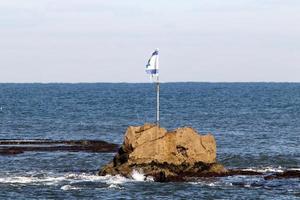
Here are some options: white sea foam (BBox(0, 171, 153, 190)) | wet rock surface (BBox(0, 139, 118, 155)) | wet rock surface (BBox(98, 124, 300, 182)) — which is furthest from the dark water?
wet rock surface (BBox(0, 139, 118, 155))

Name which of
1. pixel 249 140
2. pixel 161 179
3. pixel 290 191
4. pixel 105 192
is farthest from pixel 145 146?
pixel 249 140

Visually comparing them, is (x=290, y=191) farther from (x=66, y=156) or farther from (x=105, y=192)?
(x=66, y=156)

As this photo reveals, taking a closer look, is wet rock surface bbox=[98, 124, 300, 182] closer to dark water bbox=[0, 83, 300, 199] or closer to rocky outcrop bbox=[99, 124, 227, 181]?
rocky outcrop bbox=[99, 124, 227, 181]

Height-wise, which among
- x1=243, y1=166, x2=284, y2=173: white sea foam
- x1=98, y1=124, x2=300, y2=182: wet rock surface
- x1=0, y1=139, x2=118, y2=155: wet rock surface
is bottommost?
x1=243, y1=166, x2=284, y2=173: white sea foam

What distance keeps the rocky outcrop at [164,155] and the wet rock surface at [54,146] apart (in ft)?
60.1

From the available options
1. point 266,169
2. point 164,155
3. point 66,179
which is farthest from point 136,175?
point 266,169

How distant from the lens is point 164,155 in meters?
58.9

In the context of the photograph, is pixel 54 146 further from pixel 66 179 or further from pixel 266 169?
pixel 266 169

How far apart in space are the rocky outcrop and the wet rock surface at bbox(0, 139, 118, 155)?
721 inches

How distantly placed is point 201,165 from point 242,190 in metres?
6.66

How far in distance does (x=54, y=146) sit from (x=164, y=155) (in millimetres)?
25004

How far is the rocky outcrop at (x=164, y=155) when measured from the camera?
5869cm

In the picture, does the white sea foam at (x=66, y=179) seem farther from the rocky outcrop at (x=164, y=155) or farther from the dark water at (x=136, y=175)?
the rocky outcrop at (x=164, y=155)

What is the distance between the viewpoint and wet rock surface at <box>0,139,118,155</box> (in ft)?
256
